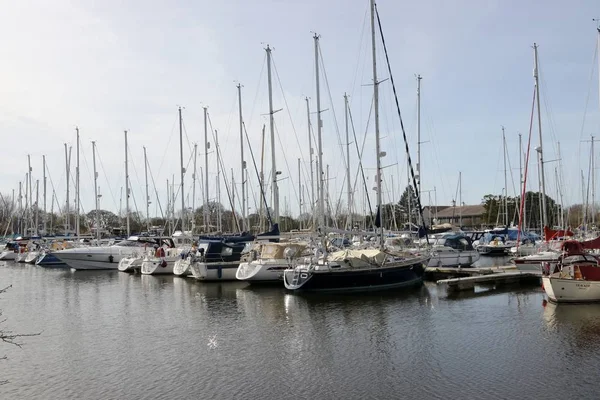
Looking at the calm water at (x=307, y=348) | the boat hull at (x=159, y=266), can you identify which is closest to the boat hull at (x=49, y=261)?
the boat hull at (x=159, y=266)

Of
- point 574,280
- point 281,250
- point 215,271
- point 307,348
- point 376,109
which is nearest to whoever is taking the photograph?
point 307,348

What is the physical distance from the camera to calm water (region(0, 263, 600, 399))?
14.1 meters

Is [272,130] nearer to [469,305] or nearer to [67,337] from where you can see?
[469,305]

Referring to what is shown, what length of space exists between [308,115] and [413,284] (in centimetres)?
1961

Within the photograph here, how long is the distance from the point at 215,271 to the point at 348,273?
11419mm

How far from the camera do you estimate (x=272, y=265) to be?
3303cm

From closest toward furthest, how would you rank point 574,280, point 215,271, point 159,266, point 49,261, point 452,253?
point 574,280 < point 215,271 < point 452,253 < point 159,266 < point 49,261

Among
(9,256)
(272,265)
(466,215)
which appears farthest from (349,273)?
(466,215)

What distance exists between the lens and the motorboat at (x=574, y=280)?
23.6m

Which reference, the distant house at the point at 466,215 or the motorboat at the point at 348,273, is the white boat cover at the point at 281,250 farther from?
the distant house at the point at 466,215

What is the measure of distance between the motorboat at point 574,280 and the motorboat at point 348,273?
25.4 ft

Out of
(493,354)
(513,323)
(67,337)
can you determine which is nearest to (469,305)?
(513,323)

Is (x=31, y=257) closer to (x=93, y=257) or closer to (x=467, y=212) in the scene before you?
(x=93, y=257)

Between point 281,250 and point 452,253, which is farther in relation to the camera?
point 452,253
